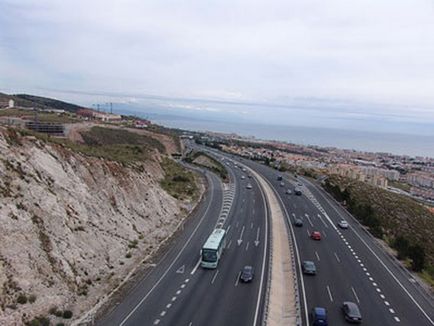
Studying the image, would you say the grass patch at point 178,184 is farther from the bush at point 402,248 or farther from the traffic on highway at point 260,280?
the bush at point 402,248

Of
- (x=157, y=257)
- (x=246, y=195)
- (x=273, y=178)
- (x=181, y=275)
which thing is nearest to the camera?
(x=181, y=275)

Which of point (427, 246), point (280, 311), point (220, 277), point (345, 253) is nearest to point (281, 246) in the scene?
point (345, 253)

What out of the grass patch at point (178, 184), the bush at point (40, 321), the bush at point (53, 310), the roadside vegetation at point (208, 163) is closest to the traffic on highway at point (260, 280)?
the bush at point (53, 310)

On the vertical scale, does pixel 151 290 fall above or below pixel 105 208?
below

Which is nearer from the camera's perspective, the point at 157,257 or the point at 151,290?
the point at 151,290

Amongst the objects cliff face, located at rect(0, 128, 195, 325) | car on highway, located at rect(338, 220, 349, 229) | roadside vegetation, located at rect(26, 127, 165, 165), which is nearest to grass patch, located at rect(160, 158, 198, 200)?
roadside vegetation, located at rect(26, 127, 165, 165)

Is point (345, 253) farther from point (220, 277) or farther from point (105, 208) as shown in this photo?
point (105, 208)
